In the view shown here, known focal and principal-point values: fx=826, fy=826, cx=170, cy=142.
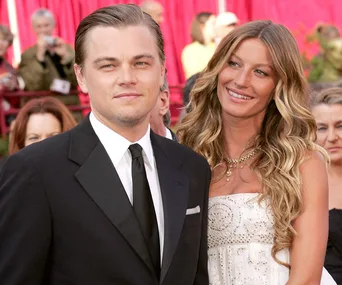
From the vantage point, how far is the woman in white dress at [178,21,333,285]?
330 centimetres

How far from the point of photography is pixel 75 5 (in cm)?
1152

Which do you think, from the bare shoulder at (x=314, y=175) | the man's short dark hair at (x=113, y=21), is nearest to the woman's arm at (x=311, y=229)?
the bare shoulder at (x=314, y=175)

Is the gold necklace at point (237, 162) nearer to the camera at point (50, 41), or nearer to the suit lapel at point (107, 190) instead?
the suit lapel at point (107, 190)

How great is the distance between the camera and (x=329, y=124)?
4.83 meters

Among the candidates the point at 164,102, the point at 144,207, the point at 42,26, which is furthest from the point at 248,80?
the point at 42,26

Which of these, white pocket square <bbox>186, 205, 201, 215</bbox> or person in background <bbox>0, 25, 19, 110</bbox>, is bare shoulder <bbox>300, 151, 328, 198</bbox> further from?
person in background <bbox>0, 25, 19, 110</bbox>

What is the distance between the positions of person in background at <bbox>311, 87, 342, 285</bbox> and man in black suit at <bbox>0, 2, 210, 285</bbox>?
179 centimetres

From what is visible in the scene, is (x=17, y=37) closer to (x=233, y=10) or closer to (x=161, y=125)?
(x=233, y=10)

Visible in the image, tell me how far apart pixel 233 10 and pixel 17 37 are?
3.78m

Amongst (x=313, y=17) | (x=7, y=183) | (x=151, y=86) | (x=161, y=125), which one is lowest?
(x=313, y=17)

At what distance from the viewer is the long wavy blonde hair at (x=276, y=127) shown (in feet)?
10.9

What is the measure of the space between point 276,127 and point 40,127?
6.17 feet

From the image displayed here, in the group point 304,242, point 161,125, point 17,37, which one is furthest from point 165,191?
point 17,37

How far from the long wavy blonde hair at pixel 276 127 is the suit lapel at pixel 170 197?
0.69m
